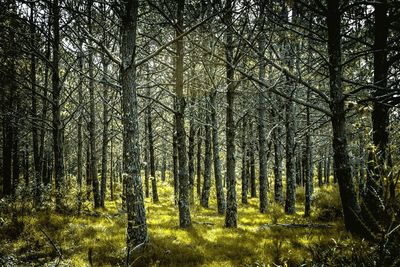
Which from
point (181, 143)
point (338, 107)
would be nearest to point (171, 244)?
point (181, 143)

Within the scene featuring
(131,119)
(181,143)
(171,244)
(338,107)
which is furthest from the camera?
(181,143)

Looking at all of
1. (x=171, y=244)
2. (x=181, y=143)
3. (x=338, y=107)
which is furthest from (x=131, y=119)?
(x=338, y=107)

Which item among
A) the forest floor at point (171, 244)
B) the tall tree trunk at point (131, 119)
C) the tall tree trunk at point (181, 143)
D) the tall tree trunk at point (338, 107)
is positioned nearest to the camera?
the tall tree trunk at point (338, 107)

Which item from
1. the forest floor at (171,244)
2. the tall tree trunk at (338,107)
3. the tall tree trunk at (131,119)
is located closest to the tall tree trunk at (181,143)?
the forest floor at (171,244)

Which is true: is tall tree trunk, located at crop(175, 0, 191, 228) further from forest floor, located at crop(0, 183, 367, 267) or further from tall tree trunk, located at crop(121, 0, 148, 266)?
tall tree trunk, located at crop(121, 0, 148, 266)

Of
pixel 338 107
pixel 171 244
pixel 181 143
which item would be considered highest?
pixel 338 107

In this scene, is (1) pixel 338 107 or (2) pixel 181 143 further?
(2) pixel 181 143

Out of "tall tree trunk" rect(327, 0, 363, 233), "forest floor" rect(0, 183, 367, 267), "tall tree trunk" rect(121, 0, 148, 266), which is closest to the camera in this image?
"tall tree trunk" rect(327, 0, 363, 233)

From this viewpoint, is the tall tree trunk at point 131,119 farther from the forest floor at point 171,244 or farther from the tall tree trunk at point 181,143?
the tall tree trunk at point 181,143

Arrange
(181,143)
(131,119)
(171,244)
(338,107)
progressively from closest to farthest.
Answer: (338,107) → (131,119) → (171,244) → (181,143)

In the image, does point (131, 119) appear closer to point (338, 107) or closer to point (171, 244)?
point (171, 244)

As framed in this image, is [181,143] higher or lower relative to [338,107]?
lower

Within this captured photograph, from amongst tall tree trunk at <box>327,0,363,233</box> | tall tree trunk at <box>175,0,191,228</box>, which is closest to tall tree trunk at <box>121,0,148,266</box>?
tall tree trunk at <box>175,0,191,228</box>

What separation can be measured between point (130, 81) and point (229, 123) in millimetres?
3408
